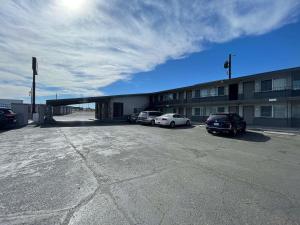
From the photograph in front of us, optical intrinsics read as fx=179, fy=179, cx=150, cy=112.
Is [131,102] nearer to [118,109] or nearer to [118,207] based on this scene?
[118,109]

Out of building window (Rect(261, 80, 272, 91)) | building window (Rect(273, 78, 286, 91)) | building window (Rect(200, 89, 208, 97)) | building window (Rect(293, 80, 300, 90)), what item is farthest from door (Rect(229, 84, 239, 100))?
building window (Rect(293, 80, 300, 90))

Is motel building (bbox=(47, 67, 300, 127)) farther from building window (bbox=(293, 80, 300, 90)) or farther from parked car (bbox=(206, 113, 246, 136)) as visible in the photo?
parked car (bbox=(206, 113, 246, 136))

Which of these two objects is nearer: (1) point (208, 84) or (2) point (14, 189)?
(2) point (14, 189)

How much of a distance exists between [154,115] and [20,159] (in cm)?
1633

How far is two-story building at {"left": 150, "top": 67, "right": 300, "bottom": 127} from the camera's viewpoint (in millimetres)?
17047

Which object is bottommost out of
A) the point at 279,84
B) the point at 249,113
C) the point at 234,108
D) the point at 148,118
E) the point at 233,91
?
the point at 148,118

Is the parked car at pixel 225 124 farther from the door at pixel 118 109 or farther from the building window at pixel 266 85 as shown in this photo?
the door at pixel 118 109

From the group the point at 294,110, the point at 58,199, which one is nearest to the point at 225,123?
the point at 294,110

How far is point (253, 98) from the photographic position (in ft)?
65.1

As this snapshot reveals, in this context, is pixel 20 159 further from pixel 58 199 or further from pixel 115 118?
pixel 115 118

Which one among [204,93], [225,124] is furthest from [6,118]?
[204,93]

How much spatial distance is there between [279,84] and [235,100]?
14.9 ft

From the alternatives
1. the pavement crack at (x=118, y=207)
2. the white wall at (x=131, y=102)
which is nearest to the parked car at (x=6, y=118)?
the white wall at (x=131, y=102)

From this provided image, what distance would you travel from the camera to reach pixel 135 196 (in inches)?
141
